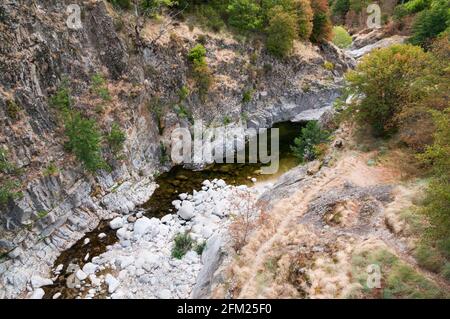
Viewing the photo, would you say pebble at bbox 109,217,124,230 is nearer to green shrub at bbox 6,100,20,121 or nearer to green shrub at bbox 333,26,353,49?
green shrub at bbox 6,100,20,121

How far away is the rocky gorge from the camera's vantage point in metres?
17.4

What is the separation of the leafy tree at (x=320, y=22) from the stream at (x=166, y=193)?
1644 centimetres

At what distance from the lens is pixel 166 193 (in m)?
24.7

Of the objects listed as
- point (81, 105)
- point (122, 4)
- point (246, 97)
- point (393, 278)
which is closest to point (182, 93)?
point (122, 4)

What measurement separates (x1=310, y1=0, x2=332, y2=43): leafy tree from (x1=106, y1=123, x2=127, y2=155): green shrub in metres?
31.4

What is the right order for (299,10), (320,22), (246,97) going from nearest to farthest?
1. (246,97)
2. (299,10)
3. (320,22)

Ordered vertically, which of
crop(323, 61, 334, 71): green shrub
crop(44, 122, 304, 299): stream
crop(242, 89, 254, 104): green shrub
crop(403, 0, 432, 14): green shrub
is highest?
crop(403, 0, 432, 14): green shrub

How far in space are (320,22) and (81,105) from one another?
110 feet

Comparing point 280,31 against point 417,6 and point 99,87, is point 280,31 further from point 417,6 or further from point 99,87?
point 417,6

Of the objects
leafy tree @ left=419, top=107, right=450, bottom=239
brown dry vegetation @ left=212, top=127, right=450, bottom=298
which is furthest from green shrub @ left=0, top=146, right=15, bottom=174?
leafy tree @ left=419, top=107, right=450, bottom=239

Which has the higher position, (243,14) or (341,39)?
(243,14)

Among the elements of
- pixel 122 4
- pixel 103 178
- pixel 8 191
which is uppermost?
pixel 122 4

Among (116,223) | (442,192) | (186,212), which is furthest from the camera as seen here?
(186,212)

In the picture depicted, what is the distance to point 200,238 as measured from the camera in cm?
2016
